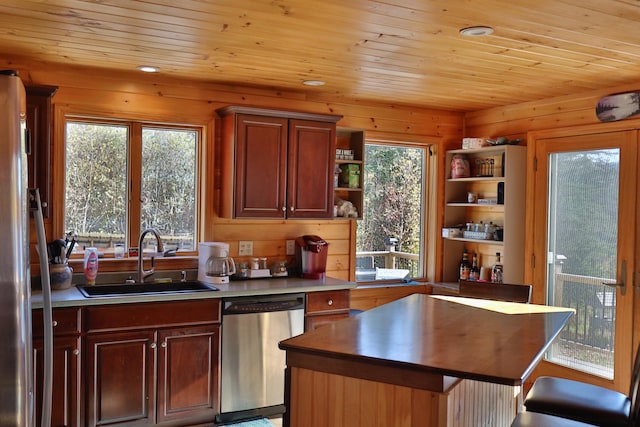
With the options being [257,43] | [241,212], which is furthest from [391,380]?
[241,212]

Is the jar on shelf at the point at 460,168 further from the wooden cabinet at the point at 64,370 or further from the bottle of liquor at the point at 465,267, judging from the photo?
the wooden cabinet at the point at 64,370

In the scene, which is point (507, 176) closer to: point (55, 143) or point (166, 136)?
point (166, 136)

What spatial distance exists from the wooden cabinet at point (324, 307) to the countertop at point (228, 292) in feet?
0.15

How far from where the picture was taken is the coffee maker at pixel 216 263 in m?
4.11

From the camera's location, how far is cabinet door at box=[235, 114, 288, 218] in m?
4.17

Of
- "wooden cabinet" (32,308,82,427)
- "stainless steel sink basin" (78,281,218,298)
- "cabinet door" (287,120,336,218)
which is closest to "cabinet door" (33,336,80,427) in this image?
"wooden cabinet" (32,308,82,427)

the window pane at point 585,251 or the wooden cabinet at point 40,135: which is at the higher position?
the wooden cabinet at point 40,135

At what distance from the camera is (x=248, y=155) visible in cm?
419

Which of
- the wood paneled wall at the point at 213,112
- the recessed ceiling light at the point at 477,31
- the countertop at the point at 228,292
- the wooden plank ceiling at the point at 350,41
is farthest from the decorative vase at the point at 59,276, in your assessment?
the recessed ceiling light at the point at 477,31

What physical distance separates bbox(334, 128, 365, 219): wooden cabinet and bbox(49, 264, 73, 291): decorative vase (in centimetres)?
202

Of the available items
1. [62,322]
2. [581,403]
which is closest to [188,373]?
[62,322]

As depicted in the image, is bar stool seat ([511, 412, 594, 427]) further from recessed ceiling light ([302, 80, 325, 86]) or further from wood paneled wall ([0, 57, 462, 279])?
recessed ceiling light ([302, 80, 325, 86])

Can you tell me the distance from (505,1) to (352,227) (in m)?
2.75

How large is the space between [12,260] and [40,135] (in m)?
1.68
